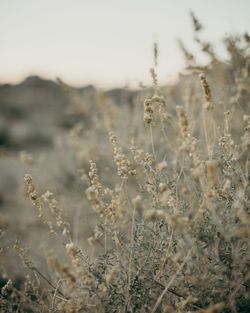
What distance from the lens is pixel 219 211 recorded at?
2.13 m

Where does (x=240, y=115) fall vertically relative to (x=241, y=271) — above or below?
above

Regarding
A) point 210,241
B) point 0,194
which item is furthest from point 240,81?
point 0,194

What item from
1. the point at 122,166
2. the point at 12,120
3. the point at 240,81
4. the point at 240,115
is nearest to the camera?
the point at 122,166

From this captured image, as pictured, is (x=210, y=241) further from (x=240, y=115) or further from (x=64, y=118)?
(x=64, y=118)

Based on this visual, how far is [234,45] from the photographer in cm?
369

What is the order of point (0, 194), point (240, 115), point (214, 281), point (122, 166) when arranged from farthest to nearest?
point (0, 194)
point (240, 115)
point (122, 166)
point (214, 281)

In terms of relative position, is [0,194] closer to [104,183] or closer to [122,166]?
[104,183]

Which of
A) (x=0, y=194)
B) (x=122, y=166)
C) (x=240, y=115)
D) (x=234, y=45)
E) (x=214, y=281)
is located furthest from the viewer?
(x=0, y=194)

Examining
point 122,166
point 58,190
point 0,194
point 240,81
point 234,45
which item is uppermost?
point 234,45

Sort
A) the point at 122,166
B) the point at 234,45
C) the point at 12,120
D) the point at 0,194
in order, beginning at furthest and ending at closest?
1. the point at 12,120
2. the point at 0,194
3. the point at 234,45
4. the point at 122,166

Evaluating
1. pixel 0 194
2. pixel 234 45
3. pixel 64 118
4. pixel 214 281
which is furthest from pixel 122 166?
pixel 64 118

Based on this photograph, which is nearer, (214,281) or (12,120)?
(214,281)

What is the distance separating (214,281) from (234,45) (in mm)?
2414

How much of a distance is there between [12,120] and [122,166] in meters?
15.2
